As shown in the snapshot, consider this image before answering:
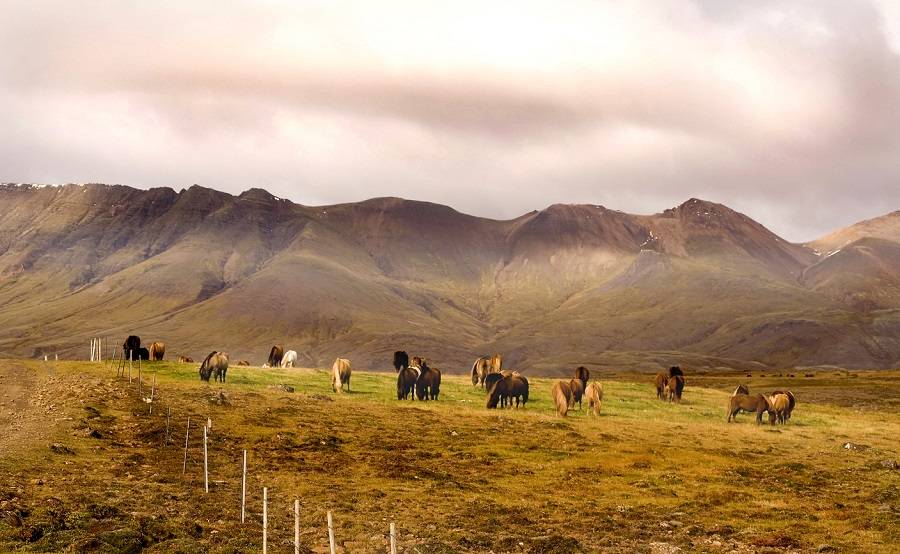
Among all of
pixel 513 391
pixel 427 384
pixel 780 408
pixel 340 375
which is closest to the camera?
pixel 513 391

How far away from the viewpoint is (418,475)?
3222 cm

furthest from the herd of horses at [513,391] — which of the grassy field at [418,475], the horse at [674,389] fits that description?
the horse at [674,389]

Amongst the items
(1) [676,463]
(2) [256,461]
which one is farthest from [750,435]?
(2) [256,461]

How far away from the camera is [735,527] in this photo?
83.8ft

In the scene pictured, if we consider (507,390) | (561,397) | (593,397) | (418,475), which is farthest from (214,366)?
(418,475)

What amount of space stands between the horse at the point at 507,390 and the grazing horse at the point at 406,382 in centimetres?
553

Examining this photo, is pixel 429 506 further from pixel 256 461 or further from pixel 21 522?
pixel 21 522

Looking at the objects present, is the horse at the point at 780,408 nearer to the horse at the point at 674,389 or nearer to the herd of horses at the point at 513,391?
the herd of horses at the point at 513,391

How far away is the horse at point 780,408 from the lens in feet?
172

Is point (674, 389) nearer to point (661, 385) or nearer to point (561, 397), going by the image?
point (661, 385)

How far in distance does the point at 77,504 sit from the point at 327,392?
3059cm

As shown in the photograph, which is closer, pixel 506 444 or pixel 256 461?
pixel 256 461

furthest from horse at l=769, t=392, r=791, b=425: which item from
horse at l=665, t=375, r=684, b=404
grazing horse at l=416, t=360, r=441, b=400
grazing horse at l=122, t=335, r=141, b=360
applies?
grazing horse at l=122, t=335, r=141, b=360

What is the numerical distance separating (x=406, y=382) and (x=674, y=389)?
23429 millimetres
